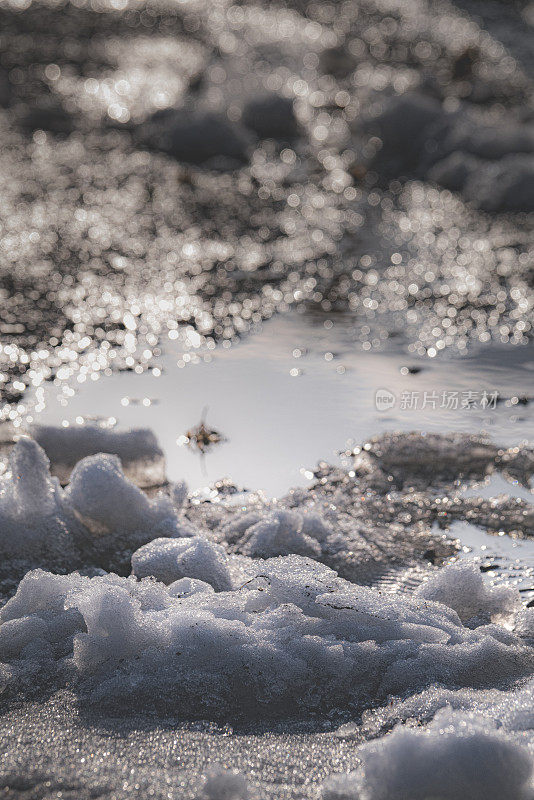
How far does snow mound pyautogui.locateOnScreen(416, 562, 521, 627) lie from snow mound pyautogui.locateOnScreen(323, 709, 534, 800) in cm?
53

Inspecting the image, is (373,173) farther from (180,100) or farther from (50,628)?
(50,628)

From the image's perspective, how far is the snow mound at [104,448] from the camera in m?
2.05

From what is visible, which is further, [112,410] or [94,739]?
[112,410]

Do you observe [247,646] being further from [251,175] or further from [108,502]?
[251,175]

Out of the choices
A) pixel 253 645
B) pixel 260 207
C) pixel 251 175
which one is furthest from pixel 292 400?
pixel 251 175

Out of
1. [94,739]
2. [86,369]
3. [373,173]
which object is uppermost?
[373,173]

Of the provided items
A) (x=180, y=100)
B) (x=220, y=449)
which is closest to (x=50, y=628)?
(x=220, y=449)

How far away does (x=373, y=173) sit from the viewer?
4.72m

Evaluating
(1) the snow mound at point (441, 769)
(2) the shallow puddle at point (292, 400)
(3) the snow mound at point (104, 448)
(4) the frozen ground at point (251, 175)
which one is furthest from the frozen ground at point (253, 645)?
(4) the frozen ground at point (251, 175)

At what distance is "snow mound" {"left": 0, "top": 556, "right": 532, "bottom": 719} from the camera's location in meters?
1.23

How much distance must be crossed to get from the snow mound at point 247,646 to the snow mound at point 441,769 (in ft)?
0.76

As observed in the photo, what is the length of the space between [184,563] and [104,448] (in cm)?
60

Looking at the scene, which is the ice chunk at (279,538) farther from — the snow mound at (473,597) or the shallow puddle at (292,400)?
the snow mound at (473,597)

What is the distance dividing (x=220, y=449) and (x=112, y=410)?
0.40 metres
